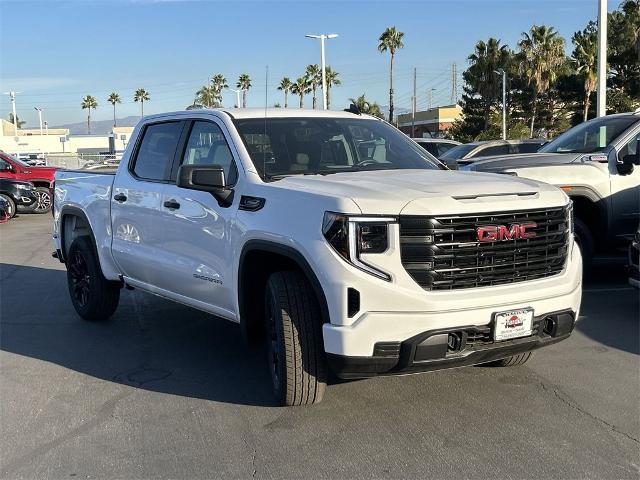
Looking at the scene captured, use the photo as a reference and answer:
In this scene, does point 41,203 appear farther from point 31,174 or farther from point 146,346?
point 146,346

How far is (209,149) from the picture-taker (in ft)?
17.5

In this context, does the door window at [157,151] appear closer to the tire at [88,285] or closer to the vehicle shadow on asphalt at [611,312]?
the tire at [88,285]

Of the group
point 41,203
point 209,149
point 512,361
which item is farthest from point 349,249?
point 41,203

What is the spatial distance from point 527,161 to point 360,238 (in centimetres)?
515

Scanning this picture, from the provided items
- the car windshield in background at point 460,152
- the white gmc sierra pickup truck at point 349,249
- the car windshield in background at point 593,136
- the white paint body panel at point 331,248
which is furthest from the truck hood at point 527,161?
the car windshield in background at point 460,152

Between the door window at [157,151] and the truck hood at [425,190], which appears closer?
the truck hood at [425,190]

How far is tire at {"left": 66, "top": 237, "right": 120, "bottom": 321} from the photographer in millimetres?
6773

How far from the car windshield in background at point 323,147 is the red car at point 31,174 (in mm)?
16678

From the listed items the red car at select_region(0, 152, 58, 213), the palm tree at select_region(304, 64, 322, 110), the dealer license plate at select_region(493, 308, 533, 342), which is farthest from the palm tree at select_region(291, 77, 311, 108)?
the dealer license plate at select_region(493, 308, 533, 342)

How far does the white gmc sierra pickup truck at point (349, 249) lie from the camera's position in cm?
382

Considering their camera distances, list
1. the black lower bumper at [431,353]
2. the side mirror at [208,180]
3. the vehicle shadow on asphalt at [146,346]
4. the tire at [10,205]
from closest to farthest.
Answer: the black lower bumper at [431,353], the side mirror at [208,180], the vehicle shadow on asphalt at [146,346], the tire at [10,205]

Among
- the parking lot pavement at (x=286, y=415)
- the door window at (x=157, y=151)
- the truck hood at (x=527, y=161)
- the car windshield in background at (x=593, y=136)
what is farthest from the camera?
the car windshield in background at (x=593, y=136)

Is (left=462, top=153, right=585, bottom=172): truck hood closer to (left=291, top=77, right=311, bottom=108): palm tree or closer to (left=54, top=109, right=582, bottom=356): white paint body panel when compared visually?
(left=54, top=109, right=582, bottom=356): white paint body panel

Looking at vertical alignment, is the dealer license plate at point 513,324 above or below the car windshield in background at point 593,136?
below
